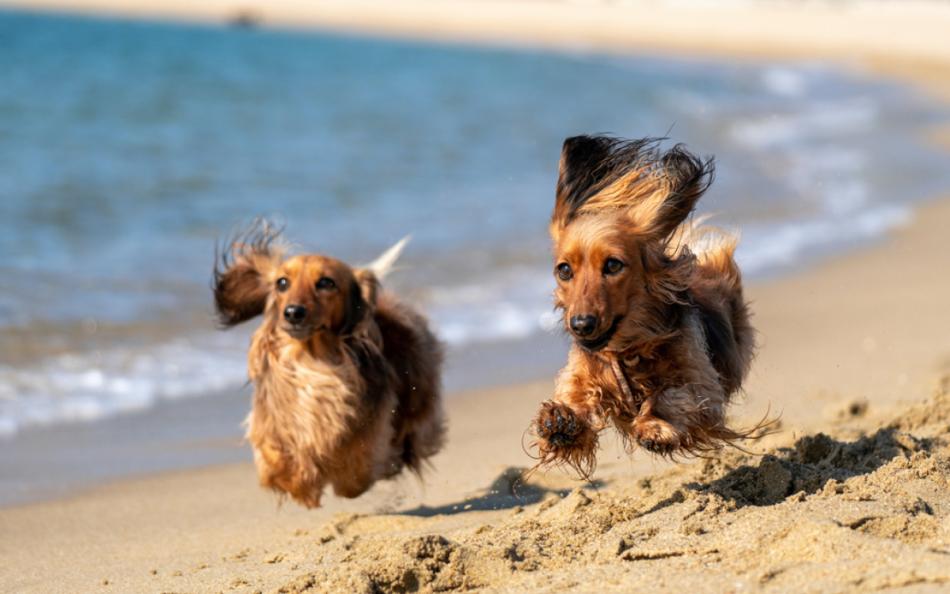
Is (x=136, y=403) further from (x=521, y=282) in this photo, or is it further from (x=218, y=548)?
(x=521, y=282)

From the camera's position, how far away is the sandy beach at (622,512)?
3695mm

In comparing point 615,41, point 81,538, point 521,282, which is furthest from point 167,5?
point 81,538

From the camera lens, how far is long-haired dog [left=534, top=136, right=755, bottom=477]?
419 centimetres

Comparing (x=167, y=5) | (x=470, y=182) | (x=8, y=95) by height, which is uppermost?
(x=167, y=5)

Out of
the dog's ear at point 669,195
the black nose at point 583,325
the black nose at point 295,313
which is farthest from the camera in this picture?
the black nose at point 295,313

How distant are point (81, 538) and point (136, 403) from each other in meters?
1.89

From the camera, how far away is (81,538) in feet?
16.0

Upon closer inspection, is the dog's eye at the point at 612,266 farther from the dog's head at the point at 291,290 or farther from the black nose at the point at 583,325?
the dog's head at the point at 291,290

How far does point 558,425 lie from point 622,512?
396 mm

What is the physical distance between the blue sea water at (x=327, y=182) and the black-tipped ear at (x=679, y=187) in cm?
339

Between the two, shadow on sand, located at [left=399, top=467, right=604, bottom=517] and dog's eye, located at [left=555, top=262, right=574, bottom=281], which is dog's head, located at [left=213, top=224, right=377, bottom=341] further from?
dog's eye, located at [left=555, top=262, right=574, bottom=281]

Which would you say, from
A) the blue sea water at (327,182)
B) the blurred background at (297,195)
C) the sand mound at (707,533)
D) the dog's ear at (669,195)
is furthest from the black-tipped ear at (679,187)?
the blue sea water at (327,182)

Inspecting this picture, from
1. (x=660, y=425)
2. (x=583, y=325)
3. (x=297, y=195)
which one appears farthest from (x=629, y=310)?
(x=297, y=195)

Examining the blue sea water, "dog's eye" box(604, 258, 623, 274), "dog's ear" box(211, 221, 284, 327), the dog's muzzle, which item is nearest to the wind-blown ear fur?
"dog's eye" box(604, 258, 623, 274)
